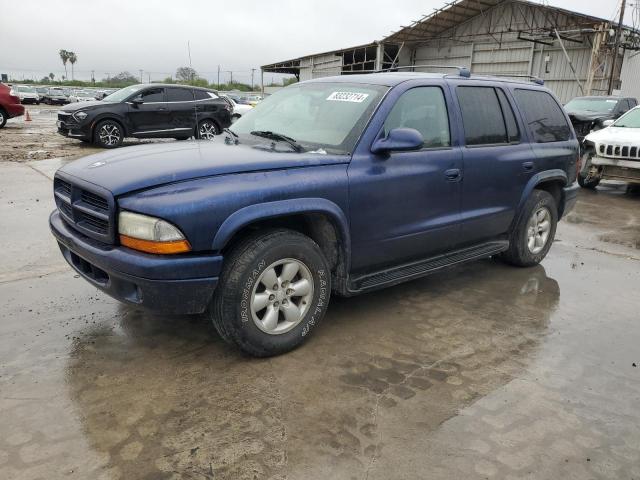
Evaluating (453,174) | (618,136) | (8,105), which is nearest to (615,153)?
(618,136)

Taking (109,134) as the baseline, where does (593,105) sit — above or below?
above

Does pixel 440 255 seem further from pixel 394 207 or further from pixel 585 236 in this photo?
pixel 585 236

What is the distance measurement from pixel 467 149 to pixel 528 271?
1.71 meters

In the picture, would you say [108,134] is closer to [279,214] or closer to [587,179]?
[587,179]

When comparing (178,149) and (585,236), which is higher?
(178,149)

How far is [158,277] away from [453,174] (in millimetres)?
2389

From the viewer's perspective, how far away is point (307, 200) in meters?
3.29

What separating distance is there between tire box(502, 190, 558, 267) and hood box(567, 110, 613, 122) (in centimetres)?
907

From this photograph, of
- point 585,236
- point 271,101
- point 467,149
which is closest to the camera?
point 467,149

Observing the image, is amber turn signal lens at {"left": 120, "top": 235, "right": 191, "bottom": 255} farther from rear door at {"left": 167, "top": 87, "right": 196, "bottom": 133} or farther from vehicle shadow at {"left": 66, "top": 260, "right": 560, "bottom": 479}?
rear door at {"left": 167, "top": 87, "right": 196, "bottom": 133}

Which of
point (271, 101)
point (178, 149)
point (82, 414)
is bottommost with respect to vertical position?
point (82, 414)

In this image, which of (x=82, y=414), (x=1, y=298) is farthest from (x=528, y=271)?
(x=1, y=298)

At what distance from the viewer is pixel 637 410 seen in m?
2.95

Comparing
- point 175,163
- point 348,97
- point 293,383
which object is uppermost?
point 348,97
